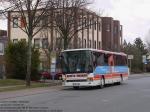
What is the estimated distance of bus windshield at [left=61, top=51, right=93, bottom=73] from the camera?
Result: 3394 centimetres

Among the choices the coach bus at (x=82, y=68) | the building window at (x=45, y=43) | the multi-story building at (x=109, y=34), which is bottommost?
the coach bus at (x=82, y=68)

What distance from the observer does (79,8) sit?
4553 centimetres

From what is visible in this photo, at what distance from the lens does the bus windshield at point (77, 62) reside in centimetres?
3394

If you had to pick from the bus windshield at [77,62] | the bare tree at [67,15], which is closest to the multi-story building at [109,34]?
the bare tree at [67,15]

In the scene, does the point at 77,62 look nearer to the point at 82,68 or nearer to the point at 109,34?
the point at 82,68

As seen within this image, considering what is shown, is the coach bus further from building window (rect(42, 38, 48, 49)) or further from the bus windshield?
building window (rect(42, 38, 48, 49))

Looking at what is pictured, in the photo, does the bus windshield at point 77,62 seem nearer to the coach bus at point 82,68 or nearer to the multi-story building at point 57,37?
the coach bus at point 82,68

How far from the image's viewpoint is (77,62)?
3416 cm

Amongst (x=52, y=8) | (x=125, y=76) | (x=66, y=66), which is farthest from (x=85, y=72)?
(x=125, y=76)

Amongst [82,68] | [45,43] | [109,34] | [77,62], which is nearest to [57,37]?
[45,43]

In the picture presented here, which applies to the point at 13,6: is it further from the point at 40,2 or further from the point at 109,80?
the point at 109,80

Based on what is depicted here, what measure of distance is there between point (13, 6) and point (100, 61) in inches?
319

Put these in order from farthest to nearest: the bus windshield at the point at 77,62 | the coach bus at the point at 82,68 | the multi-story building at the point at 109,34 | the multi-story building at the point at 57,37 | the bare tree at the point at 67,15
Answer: the multi-story building at the point at 109,34, the multi-story building at the point at 57,37, the bare tree at the point at 67,15, the bus windshield at the point at 77,62, the coach bus at the point at 82,68

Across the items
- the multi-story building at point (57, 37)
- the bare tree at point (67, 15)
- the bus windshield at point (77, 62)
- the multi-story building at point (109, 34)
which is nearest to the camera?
the bus windshield at point (77, 62)
